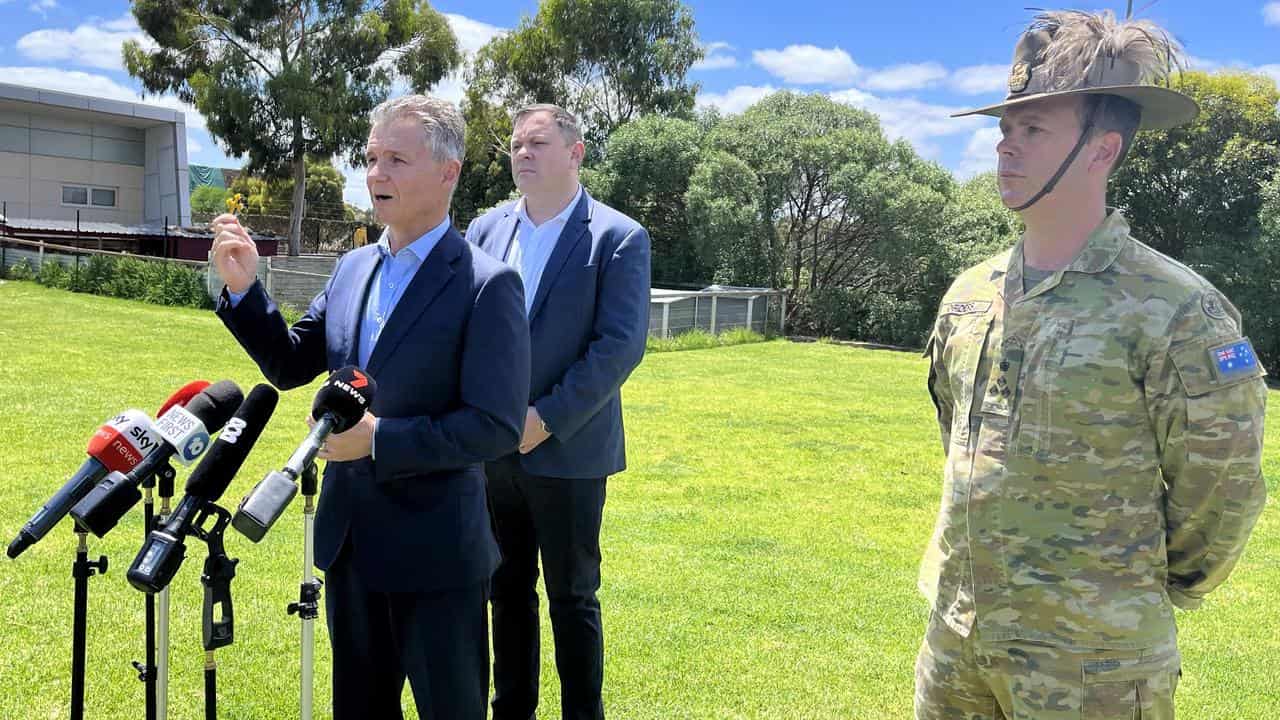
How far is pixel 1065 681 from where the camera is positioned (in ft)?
7.41

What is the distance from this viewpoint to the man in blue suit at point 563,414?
3576 millimetres

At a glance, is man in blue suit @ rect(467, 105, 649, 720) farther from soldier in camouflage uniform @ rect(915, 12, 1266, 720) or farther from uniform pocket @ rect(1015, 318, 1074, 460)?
uniform pocket @ rect(1015, 318, 1074, 460)

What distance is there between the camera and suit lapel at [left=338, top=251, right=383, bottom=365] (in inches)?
106

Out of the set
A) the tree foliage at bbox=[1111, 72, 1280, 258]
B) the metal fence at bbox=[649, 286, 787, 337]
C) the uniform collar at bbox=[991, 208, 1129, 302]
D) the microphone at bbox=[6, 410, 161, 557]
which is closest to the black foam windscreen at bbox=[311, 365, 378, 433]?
the microphone at bbox=[6, 410, 161, 557]

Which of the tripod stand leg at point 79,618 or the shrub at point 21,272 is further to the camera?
the shrub at point 21,272

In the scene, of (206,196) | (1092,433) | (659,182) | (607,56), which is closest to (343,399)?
(1092,433)

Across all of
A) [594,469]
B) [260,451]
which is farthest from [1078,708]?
[260,451]

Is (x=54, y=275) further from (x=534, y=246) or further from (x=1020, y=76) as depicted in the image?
(x=1020, y=76)

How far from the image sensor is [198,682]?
4453 mm

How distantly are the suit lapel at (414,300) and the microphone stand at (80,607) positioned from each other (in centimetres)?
81

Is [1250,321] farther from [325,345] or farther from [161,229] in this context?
[161,229]

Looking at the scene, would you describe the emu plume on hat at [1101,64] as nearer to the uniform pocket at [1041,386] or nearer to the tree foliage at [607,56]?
the uniform pocket at [1041,386]

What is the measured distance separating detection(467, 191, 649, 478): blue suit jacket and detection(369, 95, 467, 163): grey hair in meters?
1.12

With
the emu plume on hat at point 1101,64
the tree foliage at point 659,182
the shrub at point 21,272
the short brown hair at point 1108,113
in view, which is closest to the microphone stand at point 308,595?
the emu plume on hat at point 1101,64
